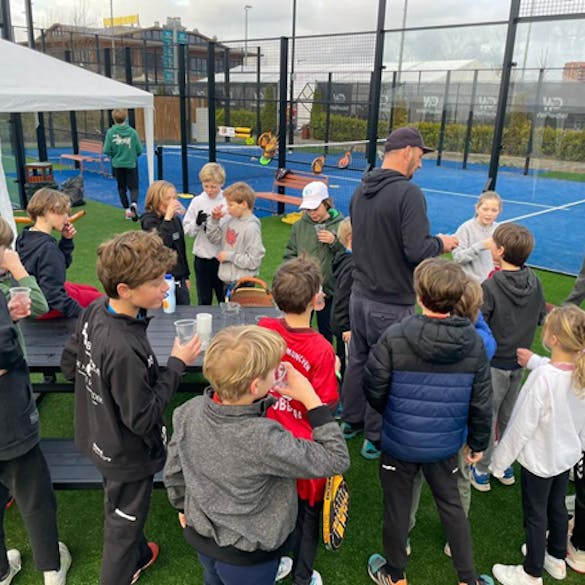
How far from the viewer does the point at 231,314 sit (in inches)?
144

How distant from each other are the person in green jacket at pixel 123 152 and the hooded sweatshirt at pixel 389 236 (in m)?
7.46

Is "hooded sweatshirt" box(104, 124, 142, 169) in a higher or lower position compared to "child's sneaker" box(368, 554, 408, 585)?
higher

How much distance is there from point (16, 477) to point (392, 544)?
1.75 m

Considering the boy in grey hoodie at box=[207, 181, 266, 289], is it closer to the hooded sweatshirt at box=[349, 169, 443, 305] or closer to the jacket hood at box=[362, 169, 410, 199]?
the hooded sweatshirt at box=[349, 169, 443, 305]

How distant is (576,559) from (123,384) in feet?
8.17

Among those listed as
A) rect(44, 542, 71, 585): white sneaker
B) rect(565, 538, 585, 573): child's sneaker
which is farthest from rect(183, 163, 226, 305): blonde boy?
rect(565, 538, 585, 573): child's sneaker

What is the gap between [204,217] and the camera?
16.2 feet

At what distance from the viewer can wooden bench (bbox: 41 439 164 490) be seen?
2865 mm

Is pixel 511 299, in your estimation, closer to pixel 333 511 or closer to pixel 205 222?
pixel 333 511

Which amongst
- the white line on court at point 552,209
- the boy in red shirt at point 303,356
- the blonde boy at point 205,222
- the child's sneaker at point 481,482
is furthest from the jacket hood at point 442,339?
the white line on court at point 552,209

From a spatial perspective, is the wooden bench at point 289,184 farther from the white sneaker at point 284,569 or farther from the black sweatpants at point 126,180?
the white sneaker at point 284,569

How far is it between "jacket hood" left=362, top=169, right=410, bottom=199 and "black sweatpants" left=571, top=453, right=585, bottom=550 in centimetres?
177

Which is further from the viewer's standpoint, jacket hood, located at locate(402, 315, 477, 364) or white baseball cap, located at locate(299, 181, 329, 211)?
white baseball cap, located at locate(299, 181, 329, 211)

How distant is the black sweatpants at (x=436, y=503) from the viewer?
98.7 inches
